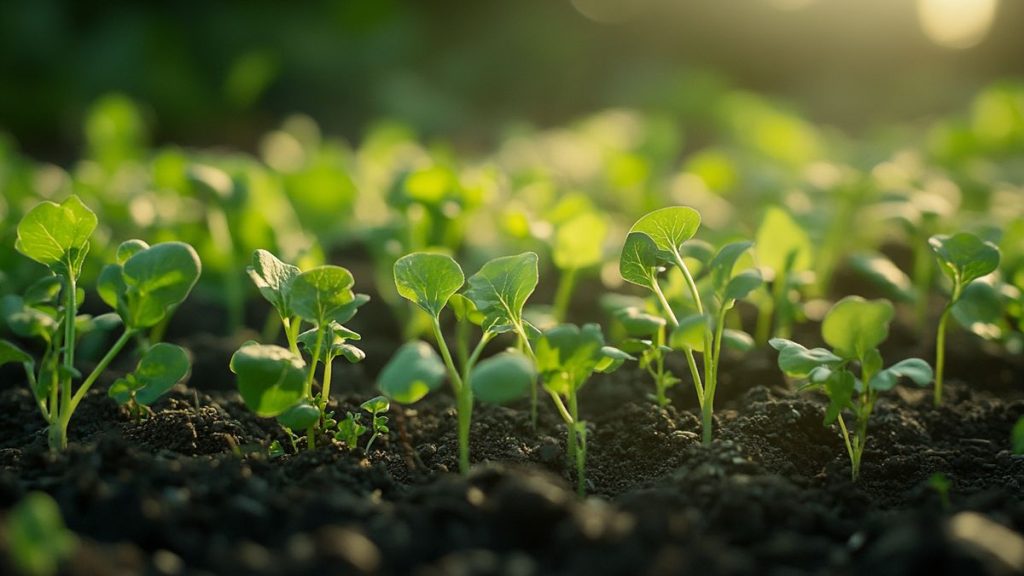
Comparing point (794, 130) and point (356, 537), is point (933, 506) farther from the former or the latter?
point (794, 130)

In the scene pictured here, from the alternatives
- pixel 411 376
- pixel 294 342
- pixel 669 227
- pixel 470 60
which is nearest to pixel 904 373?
pixel 669 227

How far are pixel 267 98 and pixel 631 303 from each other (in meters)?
5.14

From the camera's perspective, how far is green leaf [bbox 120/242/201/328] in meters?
1.28

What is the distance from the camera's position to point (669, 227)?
4.52 ft

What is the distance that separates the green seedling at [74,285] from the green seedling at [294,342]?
12 cm

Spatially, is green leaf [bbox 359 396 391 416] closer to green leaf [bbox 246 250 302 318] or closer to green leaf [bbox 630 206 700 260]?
green leaf [bbox 246 250 302 318]

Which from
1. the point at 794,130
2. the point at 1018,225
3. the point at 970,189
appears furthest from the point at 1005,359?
the point at 794,130

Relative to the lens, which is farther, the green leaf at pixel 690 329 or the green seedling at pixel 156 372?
the green seedling at pixel 156 372

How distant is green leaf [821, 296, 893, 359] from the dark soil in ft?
0.65

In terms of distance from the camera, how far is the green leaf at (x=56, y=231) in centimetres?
134

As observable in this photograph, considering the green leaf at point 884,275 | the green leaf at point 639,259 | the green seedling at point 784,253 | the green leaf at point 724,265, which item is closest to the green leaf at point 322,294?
the green leaf at point 639,259

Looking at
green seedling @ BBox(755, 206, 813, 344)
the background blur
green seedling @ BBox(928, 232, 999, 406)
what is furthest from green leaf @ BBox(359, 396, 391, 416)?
the background blur

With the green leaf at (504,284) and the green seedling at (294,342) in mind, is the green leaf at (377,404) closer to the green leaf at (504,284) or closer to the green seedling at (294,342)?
the green seedling at (294,342)

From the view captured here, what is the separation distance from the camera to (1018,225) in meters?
1.84
